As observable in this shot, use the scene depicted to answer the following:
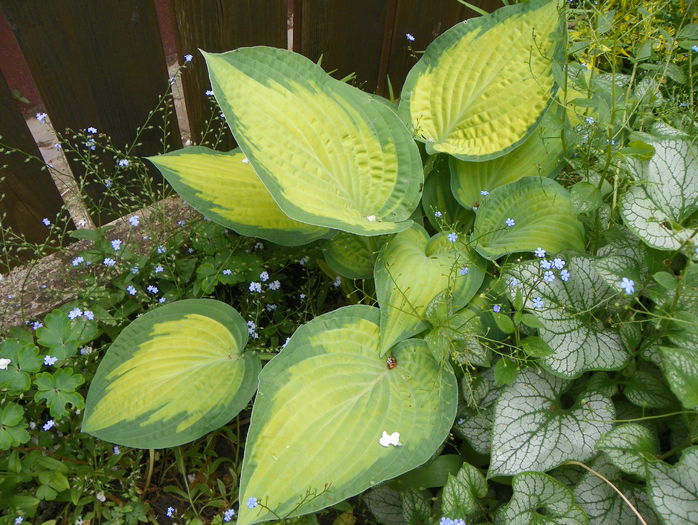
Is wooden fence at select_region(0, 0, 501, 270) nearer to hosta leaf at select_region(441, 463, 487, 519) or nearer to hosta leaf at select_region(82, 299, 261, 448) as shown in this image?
hosta leaf at select_region(82, 299, 261, 448)

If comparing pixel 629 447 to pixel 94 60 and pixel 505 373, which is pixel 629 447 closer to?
pixel 505 373

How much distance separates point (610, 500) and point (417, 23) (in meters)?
1.60

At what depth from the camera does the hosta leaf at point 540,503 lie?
1.04 metres

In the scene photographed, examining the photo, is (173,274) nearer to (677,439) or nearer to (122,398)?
(122,398)

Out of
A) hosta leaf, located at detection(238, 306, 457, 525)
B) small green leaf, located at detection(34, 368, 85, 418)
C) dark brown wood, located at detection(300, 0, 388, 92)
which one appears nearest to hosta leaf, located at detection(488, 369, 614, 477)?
hosta leaf, located at detection(238, 306, 457, 525)

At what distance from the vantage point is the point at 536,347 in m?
1.13

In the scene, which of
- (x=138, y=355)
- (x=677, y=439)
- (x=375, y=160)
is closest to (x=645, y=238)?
(x=677, y=439)

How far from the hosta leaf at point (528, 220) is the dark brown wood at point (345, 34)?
2.28 feet

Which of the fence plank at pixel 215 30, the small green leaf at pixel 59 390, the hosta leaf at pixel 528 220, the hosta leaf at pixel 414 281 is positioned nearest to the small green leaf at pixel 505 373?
the hosta leaf at pixel 414 281

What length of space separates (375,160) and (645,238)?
587 millimetres

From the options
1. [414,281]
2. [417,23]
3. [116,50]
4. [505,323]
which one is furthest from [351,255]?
[417,23]

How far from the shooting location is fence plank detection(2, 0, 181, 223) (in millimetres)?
1373

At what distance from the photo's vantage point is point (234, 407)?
129cm

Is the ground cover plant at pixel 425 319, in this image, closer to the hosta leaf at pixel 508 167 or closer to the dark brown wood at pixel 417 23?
the hosta leaf at pixel 508 167
